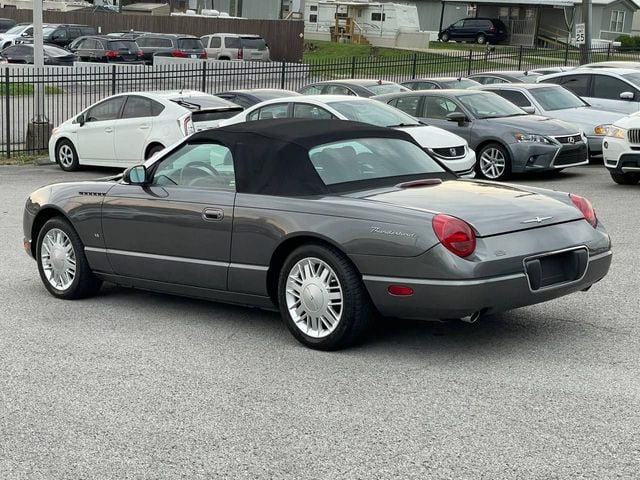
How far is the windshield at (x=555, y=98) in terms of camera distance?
20203 millimetres

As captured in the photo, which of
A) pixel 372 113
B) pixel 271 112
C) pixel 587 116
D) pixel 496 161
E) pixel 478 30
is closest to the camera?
pixel 372 113

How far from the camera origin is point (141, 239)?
26.8 ft

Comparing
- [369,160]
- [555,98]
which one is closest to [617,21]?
[555,98]

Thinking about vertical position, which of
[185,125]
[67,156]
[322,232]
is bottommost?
[67,156]

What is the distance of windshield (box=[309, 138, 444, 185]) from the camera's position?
748cm

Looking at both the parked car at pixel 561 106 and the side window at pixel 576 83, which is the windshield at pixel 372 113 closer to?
the parked car at pixel 561 106

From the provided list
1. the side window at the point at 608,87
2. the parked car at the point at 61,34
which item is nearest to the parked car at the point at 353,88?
the side window at the point at 608,87

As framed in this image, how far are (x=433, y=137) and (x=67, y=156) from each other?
7632 millimetres

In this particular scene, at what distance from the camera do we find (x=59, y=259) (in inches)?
349

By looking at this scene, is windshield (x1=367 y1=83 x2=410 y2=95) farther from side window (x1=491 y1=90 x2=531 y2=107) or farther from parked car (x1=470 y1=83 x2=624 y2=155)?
side window (x1=491 y1=90 x2=531 y2=107)

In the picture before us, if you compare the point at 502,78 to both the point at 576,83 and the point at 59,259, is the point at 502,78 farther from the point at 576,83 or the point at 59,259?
the point at 59,259

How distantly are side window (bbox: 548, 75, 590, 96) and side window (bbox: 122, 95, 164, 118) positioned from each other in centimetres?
846

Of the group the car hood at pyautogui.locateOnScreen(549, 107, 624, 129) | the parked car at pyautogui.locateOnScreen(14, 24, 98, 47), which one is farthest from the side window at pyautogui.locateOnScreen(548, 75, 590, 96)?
the parked car at pyautogui.locateOnScreen(14, 24, 98, 47)

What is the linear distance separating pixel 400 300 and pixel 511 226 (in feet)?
2.72
